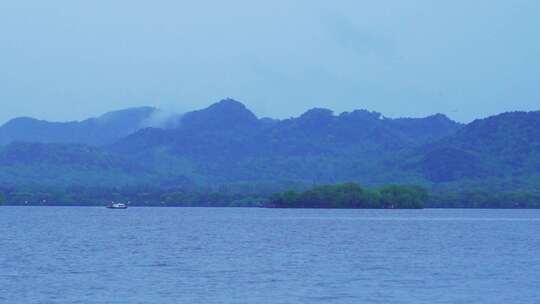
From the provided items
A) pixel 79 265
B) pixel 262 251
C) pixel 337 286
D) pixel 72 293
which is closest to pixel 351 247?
pixel 262 251

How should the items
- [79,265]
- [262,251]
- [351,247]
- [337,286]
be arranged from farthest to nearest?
[351,247], [262,251], [79,265], [337,286]

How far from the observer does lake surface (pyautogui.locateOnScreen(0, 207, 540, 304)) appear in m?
49.0

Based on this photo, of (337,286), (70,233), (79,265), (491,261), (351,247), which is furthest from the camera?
(70,233)

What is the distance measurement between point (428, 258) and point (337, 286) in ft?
62.6

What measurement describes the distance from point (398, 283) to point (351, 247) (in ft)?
91.2

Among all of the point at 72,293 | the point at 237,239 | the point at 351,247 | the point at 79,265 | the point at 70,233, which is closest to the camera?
the point at 72,293

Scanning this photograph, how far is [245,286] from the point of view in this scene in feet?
172

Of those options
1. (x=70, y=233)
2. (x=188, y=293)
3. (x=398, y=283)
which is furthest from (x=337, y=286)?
(x=70, y=233)

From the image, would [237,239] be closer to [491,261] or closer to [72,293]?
[491,261]

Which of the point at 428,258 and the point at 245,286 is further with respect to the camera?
the point at 428,258

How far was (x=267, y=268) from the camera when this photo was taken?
62000 mm

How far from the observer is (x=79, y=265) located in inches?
2494

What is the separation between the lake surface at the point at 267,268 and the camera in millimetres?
48969

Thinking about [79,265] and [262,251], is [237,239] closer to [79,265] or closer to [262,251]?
[262,251]
